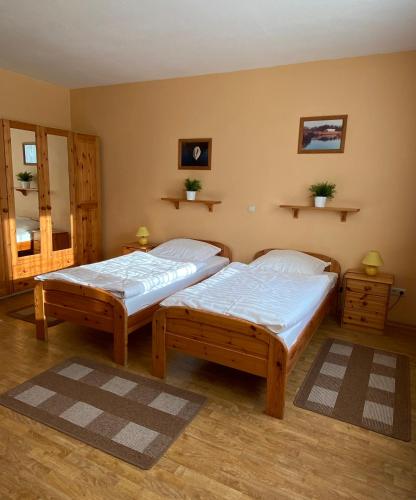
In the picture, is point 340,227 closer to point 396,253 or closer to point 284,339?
point 396,253

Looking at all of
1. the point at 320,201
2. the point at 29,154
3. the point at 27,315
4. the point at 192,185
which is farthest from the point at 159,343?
the point at 29,154

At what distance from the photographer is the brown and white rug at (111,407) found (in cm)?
187

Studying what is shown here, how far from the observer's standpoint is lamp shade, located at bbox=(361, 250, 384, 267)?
3.28 meters

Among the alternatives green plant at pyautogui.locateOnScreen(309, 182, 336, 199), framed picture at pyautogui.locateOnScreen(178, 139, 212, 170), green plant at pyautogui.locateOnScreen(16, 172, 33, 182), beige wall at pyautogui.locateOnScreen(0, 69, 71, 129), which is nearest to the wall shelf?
green plant at pyautogui.locateOnScreen(16, 172, 33, 182)

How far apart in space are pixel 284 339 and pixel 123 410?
1066mm

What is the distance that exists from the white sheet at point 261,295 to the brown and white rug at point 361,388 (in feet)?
1.59

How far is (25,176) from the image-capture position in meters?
4.04

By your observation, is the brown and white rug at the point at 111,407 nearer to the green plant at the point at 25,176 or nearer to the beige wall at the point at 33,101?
the green plant at the point at 25,176

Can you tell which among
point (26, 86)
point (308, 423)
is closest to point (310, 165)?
point (308, 423)

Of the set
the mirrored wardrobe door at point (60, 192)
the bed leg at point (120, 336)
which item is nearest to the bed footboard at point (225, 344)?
the bed leg at point (120, 336)

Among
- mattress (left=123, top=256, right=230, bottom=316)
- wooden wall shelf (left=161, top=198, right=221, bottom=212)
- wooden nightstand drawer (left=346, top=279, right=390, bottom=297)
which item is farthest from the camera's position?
wooden wall shelf (left=161, top=198, right=221, bottom=212)

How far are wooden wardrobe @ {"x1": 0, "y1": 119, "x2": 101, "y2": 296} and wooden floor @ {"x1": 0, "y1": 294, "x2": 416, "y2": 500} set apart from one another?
202 centimetres

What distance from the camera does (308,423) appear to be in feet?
6.84

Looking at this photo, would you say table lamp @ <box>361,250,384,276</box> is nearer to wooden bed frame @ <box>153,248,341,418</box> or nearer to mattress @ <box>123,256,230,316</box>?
wooden bed frame @ <box>153,248,341,418</box>
